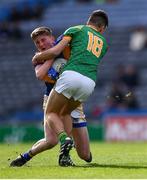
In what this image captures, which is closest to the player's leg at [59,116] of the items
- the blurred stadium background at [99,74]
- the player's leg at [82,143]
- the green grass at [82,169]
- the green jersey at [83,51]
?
the green grass at [82,169]

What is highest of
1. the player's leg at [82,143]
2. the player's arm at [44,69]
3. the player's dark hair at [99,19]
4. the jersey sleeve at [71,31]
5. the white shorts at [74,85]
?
the player's dark hair at [99,19]

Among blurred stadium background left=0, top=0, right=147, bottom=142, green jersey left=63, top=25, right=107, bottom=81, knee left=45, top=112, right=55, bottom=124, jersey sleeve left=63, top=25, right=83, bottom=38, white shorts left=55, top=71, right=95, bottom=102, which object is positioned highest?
jersey sleeve left=63, top=25, right=83, bottom=38

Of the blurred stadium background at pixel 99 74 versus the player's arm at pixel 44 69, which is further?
the blurred stadium background at pixel 99 74

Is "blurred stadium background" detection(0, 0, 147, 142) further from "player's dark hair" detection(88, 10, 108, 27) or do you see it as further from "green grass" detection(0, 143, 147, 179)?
"player's dark hair" detection(88, 10, 108, 27)

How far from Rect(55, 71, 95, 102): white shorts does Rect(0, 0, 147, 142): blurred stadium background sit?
40.2ft

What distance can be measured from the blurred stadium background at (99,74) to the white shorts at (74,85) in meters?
12.2

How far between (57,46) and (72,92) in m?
0.62

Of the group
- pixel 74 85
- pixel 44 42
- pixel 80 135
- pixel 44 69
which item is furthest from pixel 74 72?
pixel 80 135

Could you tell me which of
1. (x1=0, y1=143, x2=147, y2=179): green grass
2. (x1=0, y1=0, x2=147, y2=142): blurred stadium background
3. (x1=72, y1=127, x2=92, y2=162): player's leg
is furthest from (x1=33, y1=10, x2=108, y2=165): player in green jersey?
(x1=0, y1=0, x2=147, y2=142): blurred stadium background

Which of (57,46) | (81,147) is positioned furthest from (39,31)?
(81,147)

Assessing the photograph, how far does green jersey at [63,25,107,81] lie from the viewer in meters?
10.6

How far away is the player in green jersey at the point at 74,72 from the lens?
34.5ft

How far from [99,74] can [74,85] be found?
17.1 metres

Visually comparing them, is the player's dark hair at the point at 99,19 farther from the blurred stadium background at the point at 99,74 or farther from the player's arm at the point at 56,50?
the blurred stadium background at the point at 99,74
